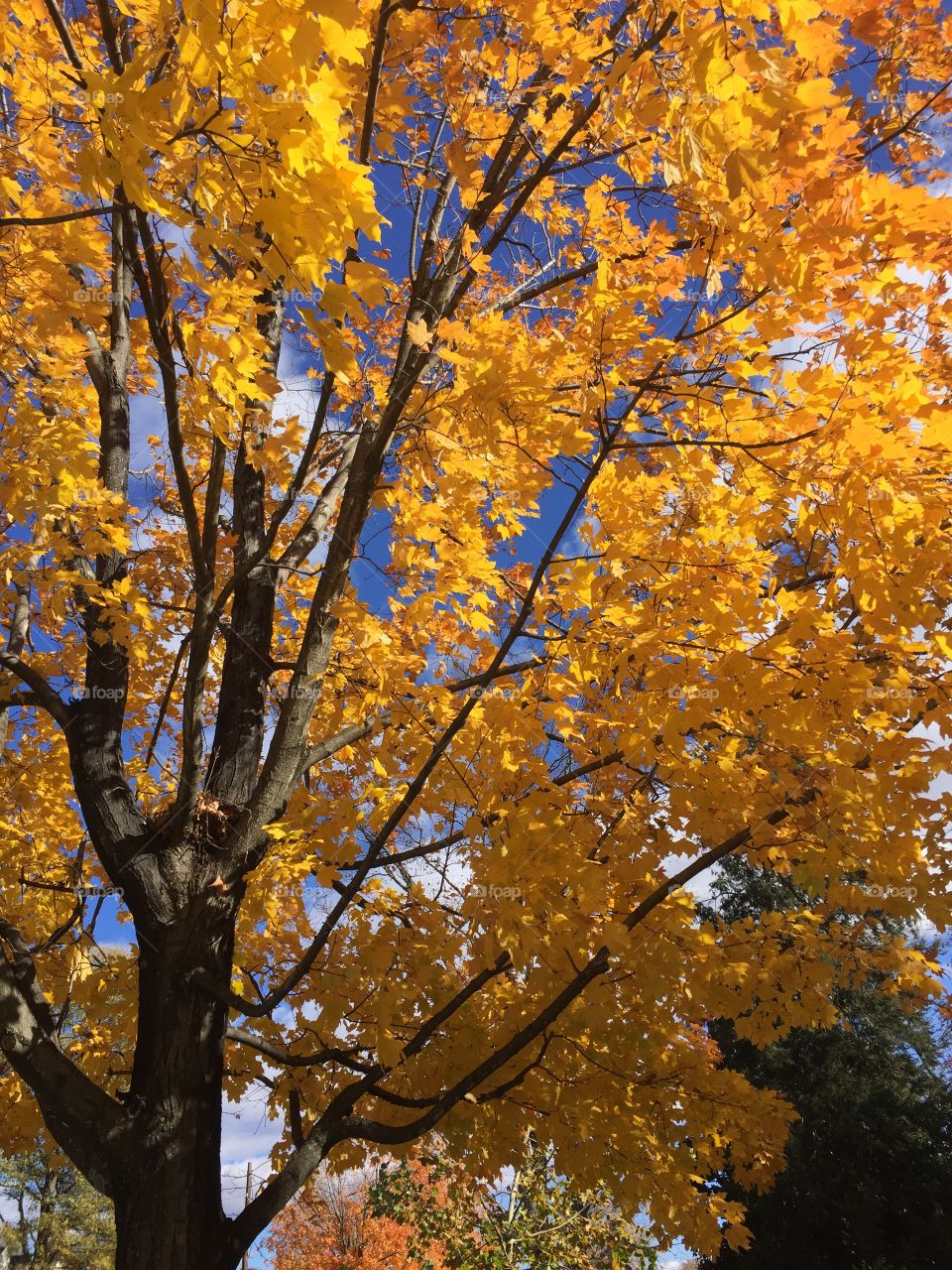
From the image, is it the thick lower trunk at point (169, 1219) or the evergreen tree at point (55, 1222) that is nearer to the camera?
the thick lower trunk at point (169, 1219)

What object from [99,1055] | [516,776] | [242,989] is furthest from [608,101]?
[99,1055]

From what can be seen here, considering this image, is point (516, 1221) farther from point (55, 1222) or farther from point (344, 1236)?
point (55, 1222)

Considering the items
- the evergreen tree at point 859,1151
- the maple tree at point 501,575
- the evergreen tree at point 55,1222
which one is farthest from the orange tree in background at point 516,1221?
the evergreen tree at point 55,1222

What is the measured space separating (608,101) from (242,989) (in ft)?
14.7

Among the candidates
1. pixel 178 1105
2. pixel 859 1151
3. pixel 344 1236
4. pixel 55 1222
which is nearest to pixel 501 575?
pixel 178 1105

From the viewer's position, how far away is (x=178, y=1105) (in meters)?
2.96

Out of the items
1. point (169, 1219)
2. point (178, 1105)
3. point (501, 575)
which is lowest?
point (169, 1219)

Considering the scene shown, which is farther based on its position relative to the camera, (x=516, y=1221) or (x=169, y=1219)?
(x=516, y=1221)

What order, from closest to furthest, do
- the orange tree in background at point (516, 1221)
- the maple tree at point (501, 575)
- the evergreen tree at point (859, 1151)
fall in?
the maple tree at point (501, 575), the orange tree in background at point (516, 1221), the evergreen tree at point (859, 1151)

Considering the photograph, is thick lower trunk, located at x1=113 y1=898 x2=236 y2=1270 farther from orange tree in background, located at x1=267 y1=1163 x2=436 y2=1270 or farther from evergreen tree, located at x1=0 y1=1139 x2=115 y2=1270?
evergreen tree, located at x1=0 y1=1139 x2=115 y2=1270

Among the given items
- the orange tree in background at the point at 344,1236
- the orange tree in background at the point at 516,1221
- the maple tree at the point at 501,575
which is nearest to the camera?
the maple tree at the point at 501,575

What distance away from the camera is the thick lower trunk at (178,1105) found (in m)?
2.74

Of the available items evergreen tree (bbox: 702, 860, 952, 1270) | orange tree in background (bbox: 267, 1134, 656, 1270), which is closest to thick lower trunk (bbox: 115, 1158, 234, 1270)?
orange tree in background (bbox: 267, 1134, 656, 1270)

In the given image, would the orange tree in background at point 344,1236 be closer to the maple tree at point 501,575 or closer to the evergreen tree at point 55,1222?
the evergreen tree at point 55,1222
